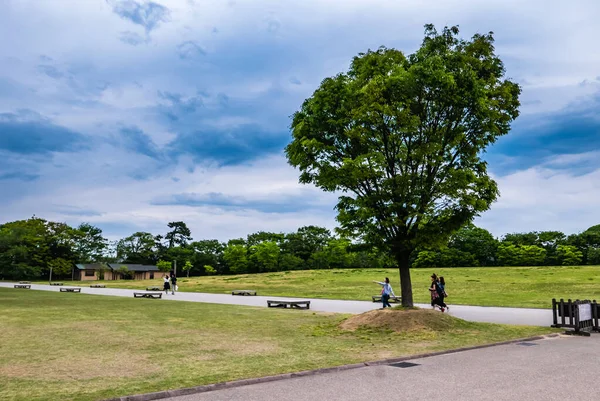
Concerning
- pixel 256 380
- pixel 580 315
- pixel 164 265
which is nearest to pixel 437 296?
pixel 580 315

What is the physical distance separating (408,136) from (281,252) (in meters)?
79.0

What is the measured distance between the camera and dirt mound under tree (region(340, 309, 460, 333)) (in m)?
14.3

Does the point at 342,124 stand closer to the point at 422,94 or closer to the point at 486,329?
the point at 422,94

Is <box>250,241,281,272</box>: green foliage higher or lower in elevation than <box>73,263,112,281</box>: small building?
higher

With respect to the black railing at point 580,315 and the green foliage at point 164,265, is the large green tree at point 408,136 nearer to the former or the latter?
the black railing at point 580,315

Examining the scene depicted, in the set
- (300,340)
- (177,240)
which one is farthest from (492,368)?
(177,240)

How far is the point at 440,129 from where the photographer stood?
16.0 meters

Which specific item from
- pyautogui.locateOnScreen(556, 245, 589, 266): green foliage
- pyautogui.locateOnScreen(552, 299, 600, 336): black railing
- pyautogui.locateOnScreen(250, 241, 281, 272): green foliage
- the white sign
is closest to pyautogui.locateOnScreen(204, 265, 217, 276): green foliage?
pyautogui.locateOnScreen(250, 241, 281, 272): green foliage

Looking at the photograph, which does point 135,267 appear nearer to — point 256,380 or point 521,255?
point 521,255

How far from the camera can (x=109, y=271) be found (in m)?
92.1

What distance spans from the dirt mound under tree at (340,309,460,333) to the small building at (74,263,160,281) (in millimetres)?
83934

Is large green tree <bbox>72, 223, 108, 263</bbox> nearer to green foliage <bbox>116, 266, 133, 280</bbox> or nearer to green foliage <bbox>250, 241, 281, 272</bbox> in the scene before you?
green foliage <bbox>116, 266, 133, 280</bbox>

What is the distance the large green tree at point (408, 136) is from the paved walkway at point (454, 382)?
21.1ft

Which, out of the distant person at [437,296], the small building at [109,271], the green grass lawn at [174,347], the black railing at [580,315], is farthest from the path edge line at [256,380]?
the small building at [109,271]
